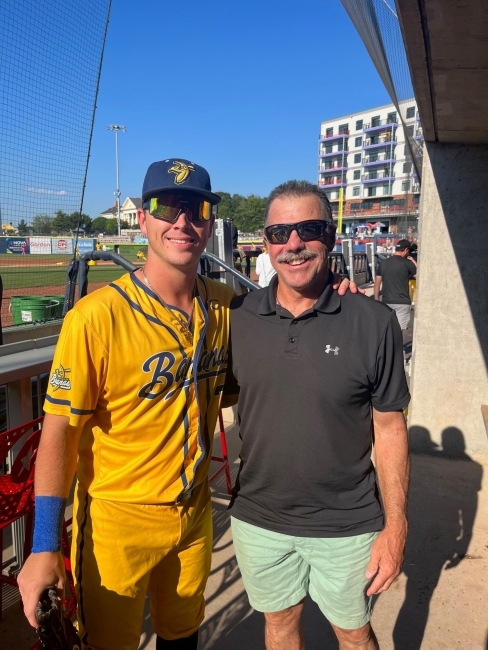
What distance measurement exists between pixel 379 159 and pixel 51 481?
291 ft

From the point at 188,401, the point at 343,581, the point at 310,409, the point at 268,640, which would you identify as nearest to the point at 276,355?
the point at 310,409

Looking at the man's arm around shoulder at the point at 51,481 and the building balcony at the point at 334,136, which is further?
the building balcony at the point at 334,136

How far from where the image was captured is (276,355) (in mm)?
1921

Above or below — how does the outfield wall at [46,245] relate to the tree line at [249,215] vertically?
below

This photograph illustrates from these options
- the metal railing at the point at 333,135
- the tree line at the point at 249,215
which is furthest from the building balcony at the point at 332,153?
the tree line at the point at 249,215

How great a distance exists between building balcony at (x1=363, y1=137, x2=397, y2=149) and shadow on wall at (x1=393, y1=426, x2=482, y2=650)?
3244 inches

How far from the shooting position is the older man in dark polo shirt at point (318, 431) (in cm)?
187

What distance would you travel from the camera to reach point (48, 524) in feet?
5.19

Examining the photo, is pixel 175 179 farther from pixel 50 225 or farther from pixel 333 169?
pixel 333 169

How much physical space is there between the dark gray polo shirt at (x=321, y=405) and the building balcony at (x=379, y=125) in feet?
271

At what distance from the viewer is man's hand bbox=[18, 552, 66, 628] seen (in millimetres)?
1466

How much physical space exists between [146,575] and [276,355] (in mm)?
943

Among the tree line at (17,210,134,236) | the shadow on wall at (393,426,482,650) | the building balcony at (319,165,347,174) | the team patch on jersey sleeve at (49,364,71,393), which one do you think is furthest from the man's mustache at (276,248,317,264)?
the building balcony at (319,165,347,174)

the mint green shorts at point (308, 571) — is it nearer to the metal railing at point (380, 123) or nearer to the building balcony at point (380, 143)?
the metal railing at point (380, 123)
